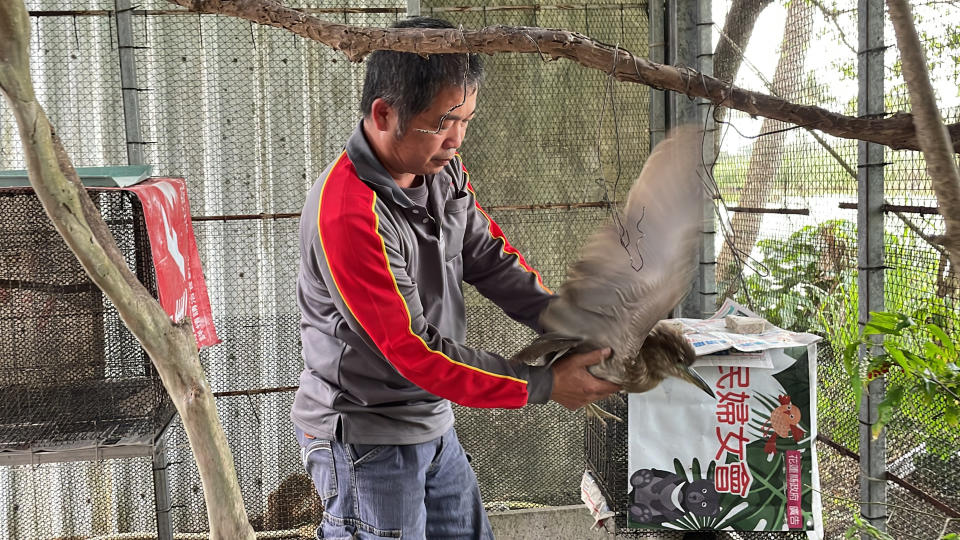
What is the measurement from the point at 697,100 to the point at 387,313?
2418 millimetres

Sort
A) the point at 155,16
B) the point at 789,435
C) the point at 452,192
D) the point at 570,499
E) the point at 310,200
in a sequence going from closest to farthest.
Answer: the point at 310,200 < the point at 452,192 < the point at 789,435 < the point at 155,16 < the point at 570,499

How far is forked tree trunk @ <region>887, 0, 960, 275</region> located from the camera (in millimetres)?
954

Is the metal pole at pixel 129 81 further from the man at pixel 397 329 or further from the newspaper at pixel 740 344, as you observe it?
the newspaper at pixel 740 344

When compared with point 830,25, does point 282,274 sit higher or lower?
lower

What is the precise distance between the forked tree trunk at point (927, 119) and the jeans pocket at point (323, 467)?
1431mm

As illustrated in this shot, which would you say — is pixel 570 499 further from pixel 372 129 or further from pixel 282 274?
pixel 372 129

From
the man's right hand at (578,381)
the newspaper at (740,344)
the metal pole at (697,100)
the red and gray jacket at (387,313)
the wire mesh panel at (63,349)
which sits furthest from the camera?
the metal pole at (697,100)

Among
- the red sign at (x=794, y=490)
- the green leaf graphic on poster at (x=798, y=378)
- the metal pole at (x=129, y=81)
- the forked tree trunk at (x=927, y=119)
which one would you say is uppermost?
the metal pole at (x=129, y=81)

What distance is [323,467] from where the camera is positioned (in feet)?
6.49

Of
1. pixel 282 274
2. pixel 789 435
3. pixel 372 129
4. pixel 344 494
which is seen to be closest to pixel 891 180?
pixel 789 435

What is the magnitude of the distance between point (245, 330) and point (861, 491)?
2834 mm

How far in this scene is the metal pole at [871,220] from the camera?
8.42 ft

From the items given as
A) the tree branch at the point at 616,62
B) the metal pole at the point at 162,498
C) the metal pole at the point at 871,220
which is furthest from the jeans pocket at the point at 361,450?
the metal pole at the point at 162,498

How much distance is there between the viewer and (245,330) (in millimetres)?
4086
